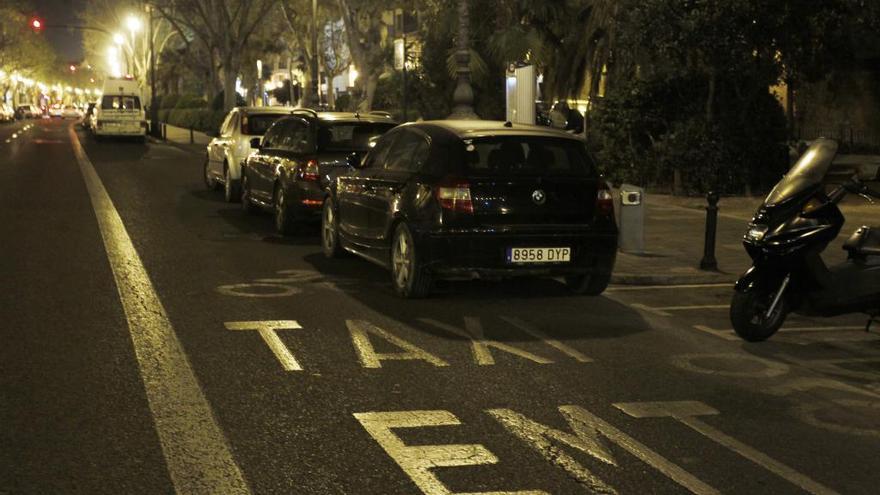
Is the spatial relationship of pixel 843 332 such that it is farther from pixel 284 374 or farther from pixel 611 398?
pixel 284 374

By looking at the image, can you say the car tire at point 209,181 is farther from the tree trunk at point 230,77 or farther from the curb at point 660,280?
the tree trunk at point 230,77

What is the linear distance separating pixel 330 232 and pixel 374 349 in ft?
16.1

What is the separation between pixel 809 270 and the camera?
829 cm

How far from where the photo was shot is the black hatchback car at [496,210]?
388 inches

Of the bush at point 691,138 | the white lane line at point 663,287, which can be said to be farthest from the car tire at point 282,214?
the bush at point 691,138

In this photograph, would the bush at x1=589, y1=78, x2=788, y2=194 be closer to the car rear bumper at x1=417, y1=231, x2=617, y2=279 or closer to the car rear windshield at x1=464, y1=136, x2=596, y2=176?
the car rear windshield at x1=464, y1=136, x2=596, y2=176

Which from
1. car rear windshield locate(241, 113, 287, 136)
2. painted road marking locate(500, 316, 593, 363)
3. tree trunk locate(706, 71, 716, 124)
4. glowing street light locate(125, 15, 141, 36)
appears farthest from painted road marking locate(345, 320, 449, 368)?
glowing street light locate(125, 15, 141, 36)

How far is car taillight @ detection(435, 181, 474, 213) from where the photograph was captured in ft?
32.3

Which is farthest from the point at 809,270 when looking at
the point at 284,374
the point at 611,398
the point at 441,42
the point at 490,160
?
the point at 441,42

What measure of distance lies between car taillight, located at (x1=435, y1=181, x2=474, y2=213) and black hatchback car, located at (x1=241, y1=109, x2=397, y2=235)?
14.2 ft

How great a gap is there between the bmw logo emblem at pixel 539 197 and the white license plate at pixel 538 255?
0.40m

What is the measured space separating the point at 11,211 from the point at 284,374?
11.7 m

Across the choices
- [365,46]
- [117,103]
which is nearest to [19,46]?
[117,103]

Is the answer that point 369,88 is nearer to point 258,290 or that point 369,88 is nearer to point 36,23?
point 36,23
